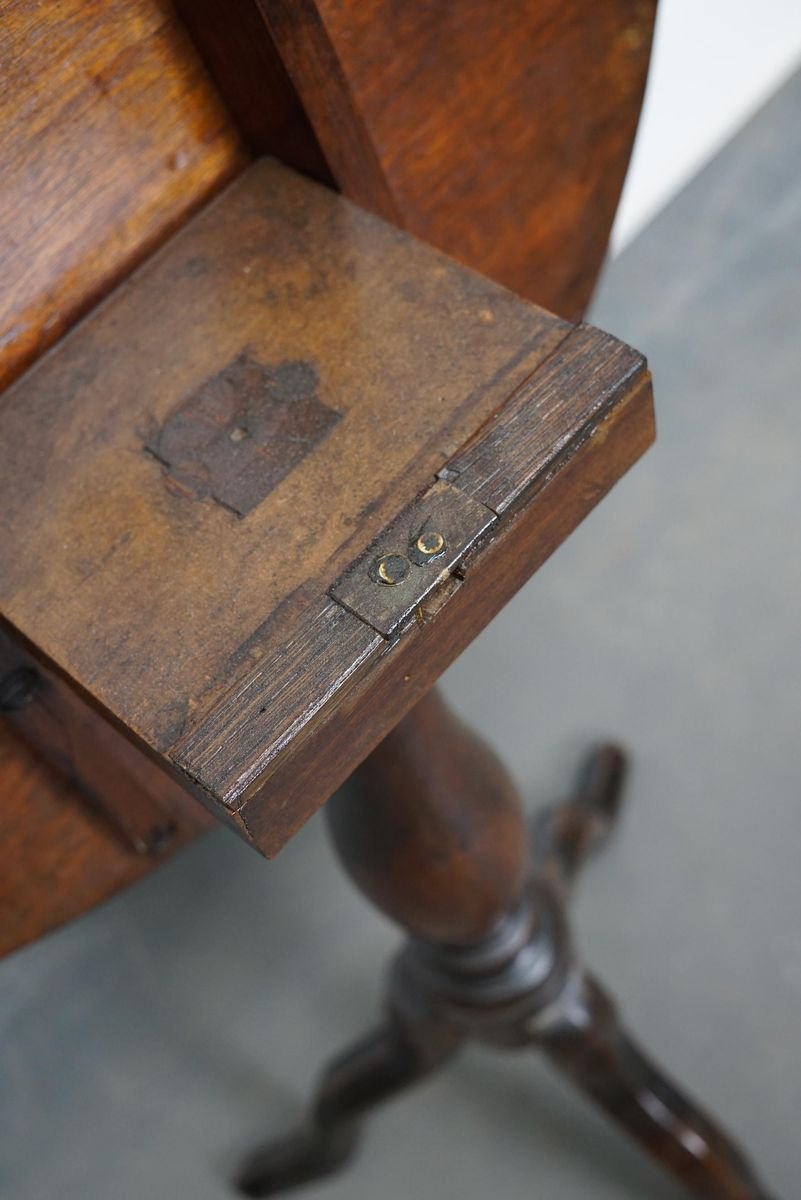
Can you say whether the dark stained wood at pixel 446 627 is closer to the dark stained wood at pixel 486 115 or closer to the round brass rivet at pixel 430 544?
the round brass rivet at pixel 430 544

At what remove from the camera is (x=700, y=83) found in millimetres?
2146

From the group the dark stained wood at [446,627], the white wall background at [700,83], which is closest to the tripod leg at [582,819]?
the white wall background at [700,83]

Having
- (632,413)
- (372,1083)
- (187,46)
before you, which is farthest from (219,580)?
(372,1083)

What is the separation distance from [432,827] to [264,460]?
1.53ft

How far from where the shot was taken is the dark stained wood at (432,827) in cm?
112

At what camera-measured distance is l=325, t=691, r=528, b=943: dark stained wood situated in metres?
1.12

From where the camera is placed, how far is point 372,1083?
1.57 meters

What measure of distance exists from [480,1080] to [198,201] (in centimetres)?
119

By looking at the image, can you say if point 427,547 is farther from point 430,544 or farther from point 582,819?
point 582,819

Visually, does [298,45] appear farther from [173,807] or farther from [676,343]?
[676,343]

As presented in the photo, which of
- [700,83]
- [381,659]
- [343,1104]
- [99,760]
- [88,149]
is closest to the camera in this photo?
[381,659]

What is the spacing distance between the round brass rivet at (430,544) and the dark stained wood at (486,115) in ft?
0.96

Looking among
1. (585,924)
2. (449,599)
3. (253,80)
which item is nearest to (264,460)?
(449,599)

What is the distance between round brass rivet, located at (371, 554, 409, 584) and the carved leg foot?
37 centimetres
